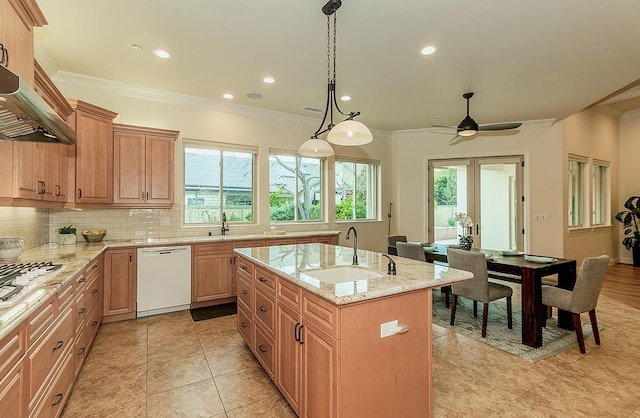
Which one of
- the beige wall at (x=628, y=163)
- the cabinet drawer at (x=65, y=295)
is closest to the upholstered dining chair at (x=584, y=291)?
the cabinet drawer at (x=65, y=295)

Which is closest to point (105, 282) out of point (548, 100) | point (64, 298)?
point (64, 298)

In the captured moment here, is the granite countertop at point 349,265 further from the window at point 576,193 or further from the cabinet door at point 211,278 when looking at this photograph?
the window at point 576,193

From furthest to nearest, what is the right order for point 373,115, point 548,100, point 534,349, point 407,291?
point 373,115 < point 548,100 < point 534,349 < point 407,291

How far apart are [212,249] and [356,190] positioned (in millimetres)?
3440

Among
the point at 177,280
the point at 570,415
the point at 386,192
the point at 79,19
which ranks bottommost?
the point at 570,415

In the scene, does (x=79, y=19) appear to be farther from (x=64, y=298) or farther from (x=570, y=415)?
(x=570, y=415)

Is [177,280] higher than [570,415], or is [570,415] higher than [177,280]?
[177,280]

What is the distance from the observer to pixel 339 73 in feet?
12.6

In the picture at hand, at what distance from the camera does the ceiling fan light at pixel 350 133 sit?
2354mm

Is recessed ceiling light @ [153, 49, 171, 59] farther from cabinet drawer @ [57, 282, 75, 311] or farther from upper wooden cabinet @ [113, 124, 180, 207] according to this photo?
cabinet drawer @ [57, 282, 75, 311]

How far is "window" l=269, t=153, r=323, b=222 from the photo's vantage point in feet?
18.2

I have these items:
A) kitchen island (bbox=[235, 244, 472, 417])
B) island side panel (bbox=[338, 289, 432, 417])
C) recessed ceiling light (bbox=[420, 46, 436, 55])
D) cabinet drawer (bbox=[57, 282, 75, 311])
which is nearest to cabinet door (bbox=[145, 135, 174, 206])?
cabinet drawer (bbox=[57, 282, 75, 311])

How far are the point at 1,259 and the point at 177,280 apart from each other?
185 centimetres

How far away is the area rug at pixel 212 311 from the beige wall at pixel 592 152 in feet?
20.6
